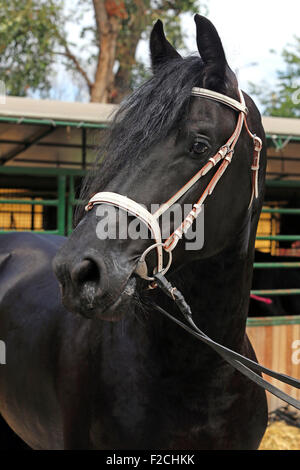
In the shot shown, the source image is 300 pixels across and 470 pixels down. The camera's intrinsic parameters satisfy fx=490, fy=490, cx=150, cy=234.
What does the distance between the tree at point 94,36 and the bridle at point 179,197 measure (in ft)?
30.8

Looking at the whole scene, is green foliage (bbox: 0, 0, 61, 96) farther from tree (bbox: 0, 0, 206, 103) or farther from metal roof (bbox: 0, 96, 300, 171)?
metal roof (bbox: 0, 96, 300, 171)

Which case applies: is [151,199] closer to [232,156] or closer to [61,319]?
[232,156]

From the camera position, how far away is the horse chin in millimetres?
1312

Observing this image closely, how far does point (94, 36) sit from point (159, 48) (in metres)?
12.5

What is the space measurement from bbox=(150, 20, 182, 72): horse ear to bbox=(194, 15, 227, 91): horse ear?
23 centimetres

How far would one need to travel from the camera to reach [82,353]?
1902 mm

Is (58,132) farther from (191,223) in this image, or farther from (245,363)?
(245,363)

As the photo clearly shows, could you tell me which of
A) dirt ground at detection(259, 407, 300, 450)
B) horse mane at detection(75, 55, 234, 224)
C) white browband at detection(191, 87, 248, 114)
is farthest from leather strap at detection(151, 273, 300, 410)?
dirt ground at detection(259, 407, 300, 450)

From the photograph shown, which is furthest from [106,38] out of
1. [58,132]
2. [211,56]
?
[211,56]

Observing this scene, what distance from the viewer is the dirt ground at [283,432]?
13.9 ft

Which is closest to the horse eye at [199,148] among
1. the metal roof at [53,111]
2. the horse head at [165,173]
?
the horse head at [165,173]

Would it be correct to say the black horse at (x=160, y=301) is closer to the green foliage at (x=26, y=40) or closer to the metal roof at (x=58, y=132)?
the metal roof at (x=58, y=132)

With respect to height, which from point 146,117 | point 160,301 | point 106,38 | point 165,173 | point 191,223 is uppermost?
point 106,38

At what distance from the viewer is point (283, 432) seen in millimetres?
4504
